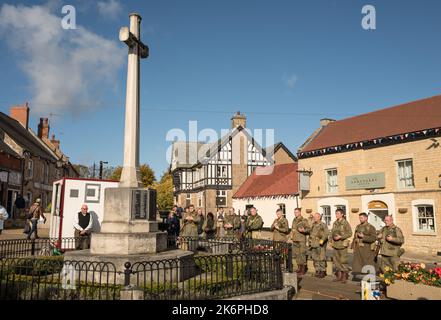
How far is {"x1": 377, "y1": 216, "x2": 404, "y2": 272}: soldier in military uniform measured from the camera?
30.1 ft

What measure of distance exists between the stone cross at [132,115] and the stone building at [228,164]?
29.0 meters

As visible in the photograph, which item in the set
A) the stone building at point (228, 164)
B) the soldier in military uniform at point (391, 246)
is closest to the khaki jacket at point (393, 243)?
the soldier in military uniform at point (391, 246)

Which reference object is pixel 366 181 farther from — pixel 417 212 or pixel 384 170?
pixel 417 212

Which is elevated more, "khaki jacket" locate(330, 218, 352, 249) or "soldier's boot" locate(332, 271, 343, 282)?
"khaki jacket" locate(330, 218, 352, 249)

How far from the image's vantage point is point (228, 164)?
39812 millimetres

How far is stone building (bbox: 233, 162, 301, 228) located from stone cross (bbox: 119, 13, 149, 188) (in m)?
17.7

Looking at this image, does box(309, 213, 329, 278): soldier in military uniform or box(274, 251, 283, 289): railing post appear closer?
box(274, 251, 283, 289): railing post

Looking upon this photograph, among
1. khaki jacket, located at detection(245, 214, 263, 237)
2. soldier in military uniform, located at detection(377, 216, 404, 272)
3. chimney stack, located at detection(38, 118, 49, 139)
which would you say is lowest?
soldier in military uniform, located at detection(377, 216, 404, 272)

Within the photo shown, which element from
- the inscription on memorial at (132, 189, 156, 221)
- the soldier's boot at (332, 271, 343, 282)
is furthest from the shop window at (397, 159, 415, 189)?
the inscription on memorial at (132, 189, 156, 221)

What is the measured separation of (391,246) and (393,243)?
0.15 metres

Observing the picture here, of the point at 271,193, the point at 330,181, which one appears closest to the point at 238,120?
the point at 271,193

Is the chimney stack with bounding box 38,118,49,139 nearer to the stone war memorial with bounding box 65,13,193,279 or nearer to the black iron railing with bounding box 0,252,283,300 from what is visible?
the stone war memorial with bounding box 65,13,193,279

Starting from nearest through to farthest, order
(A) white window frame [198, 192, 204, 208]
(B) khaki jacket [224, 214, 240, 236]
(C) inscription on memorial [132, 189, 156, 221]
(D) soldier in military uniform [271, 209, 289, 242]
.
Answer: (C) inscription on memorial [132, 189, 156, 221], (D) soldier in military uniform [271, 209, 289, 242], (B) khaki jacket [224, 214, 240, 236], (A) white window frame [198, 192, 204, 208]
